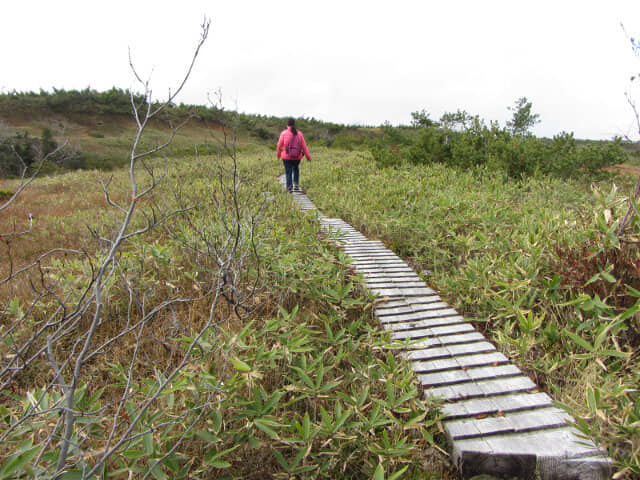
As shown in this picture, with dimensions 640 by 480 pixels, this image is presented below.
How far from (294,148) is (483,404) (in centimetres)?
714

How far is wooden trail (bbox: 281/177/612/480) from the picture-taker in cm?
185

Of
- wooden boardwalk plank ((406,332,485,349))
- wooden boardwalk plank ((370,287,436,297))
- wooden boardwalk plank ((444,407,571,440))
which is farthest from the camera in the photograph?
wooden boardwalk plank ((370,287,436,297))

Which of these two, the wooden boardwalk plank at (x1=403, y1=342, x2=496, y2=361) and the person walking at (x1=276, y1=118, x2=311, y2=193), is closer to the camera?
the wooden boardwalk plank at (x1=403, y1=342, x2=496, y2=361)

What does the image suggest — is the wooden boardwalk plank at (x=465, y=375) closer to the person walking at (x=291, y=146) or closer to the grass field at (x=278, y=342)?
the grass field at (x=278, y=342)

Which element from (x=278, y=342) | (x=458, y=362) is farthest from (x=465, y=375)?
(x=278, y=342)

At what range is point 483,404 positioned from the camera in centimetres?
223

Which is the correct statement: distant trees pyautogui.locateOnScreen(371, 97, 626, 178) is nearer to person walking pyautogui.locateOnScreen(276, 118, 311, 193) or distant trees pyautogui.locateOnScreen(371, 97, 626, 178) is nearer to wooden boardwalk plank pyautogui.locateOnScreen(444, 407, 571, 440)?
person walking pyautogui.locateOnScreen(276, 118, 311, 193)

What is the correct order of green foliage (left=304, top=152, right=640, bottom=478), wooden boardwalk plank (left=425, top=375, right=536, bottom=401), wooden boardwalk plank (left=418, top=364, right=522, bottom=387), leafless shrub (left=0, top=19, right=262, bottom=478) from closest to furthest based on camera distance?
leafless shrub (left=0, top=19, right=262, bottom=478) → green foliage (left=304, top=152, right=640, bottom=478) → wooden boardwalk plank (left=425, top=375, right=536, bottom=401) → wooden boardwalk plank (left=418, top=364, right=522, bottom=387)

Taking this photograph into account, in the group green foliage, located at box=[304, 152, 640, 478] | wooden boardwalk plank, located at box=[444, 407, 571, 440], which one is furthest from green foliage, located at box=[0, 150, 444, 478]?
green foliage, located at box=[304, 152, 640, 478]

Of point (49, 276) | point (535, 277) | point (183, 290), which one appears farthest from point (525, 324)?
point (49, 276)

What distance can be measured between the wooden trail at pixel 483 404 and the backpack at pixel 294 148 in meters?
5.61

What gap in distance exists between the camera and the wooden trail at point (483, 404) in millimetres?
1849

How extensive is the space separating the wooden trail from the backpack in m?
5.61

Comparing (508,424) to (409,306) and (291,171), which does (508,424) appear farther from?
(291,171)
